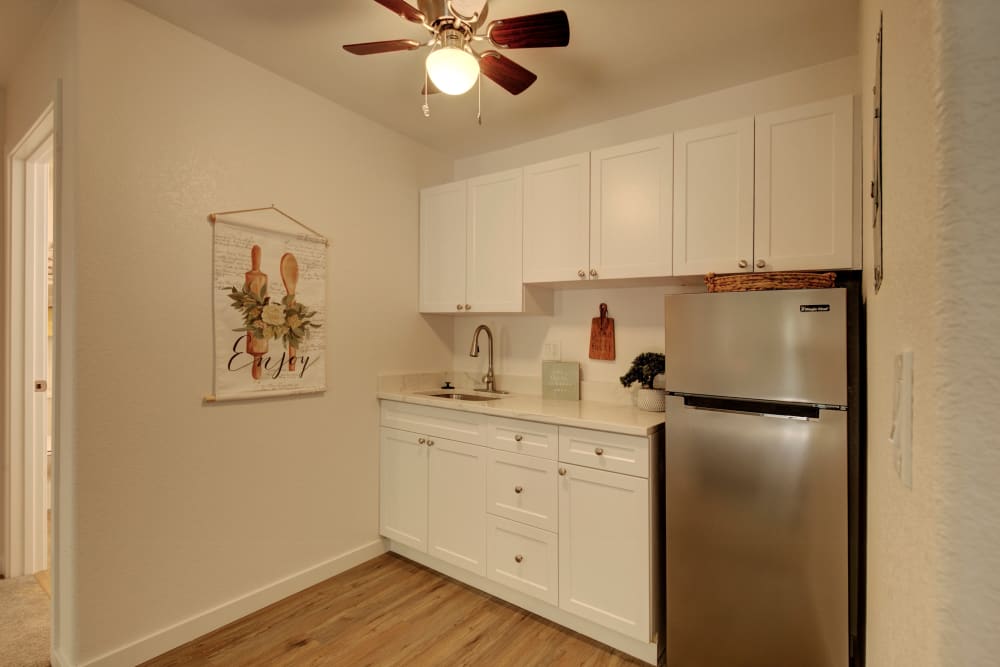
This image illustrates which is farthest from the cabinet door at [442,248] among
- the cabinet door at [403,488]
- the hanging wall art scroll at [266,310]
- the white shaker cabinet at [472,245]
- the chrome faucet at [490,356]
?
the cabinet door at [403,488]

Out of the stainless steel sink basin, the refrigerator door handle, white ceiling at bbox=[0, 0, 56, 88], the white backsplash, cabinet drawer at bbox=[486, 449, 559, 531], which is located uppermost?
white ceiling at bbox=[0, 0, 56, 88]

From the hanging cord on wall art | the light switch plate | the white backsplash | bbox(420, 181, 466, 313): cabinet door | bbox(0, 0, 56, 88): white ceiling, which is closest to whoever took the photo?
the light switch plate

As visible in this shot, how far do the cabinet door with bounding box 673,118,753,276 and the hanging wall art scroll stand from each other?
1.86 m

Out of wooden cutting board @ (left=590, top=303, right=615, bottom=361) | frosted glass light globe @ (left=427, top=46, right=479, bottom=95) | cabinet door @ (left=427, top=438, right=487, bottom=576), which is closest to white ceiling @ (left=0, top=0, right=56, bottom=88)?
frosted glass light globe @ (left=427, top=46, right=479, bottom=95)

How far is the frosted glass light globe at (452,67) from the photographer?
164 centimetres

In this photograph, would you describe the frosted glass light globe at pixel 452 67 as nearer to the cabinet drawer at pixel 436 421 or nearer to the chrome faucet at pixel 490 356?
the cabinet drawer at pixel 436 421

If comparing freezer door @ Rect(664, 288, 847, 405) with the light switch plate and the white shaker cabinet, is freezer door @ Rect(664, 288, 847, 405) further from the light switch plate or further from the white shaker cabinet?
the light switch plate

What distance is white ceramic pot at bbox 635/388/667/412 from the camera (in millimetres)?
2377

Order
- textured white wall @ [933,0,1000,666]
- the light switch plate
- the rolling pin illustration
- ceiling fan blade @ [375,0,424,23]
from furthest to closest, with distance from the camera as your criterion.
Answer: the rolling pin illustration → ceiling fan blade @ [375,0,424,23] → the light switch plate → textured white wall @ [933,0,1000,666]

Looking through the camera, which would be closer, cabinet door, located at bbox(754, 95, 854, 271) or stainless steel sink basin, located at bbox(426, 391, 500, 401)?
cabinet door, located at bbox(754, 95, 854, 271)

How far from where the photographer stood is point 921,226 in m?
0.42

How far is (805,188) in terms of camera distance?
1948mm

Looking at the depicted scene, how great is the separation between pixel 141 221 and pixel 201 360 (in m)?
0.63

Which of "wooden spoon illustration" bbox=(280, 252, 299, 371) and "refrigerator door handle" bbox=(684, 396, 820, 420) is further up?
"wooden spoon illustration" bbox=(280, 252, 299, 371)
